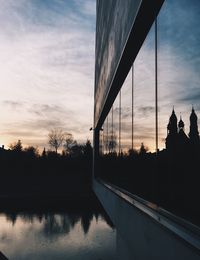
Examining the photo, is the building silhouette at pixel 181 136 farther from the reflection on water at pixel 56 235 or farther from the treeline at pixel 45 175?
the treeline at pixel 45 175

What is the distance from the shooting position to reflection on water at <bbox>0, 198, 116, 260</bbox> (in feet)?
50.5

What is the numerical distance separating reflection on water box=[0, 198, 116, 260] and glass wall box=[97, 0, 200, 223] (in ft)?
37.7

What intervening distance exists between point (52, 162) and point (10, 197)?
333 inches

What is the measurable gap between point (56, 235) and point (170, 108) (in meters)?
17.6

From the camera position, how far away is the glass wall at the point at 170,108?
260cm

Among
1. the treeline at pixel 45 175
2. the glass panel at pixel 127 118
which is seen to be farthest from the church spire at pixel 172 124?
the treeline at pixel 45 175

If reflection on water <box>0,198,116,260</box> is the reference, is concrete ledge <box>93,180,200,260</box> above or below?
above

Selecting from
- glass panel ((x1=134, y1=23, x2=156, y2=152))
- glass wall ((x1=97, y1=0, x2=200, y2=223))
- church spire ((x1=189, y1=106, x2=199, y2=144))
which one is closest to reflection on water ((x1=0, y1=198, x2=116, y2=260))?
glass panel ((x1=134, y1=23, x2=156, y2=152))

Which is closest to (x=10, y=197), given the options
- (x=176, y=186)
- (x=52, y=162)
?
(x=52, y=162)

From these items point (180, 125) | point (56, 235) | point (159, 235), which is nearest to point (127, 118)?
point (180, 125)

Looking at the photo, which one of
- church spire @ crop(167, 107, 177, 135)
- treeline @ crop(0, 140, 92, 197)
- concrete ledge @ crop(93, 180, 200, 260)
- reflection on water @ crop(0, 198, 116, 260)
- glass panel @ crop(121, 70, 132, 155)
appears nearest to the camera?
concrete ledge @ crop(93, 180, 200, 260)

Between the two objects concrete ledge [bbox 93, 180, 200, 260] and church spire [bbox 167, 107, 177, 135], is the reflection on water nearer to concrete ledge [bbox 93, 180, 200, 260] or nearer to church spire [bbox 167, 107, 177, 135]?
concrete ledge [bbox 93, 180, 200, 260]

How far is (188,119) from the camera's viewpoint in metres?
2.80

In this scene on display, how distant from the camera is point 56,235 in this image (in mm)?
19188
